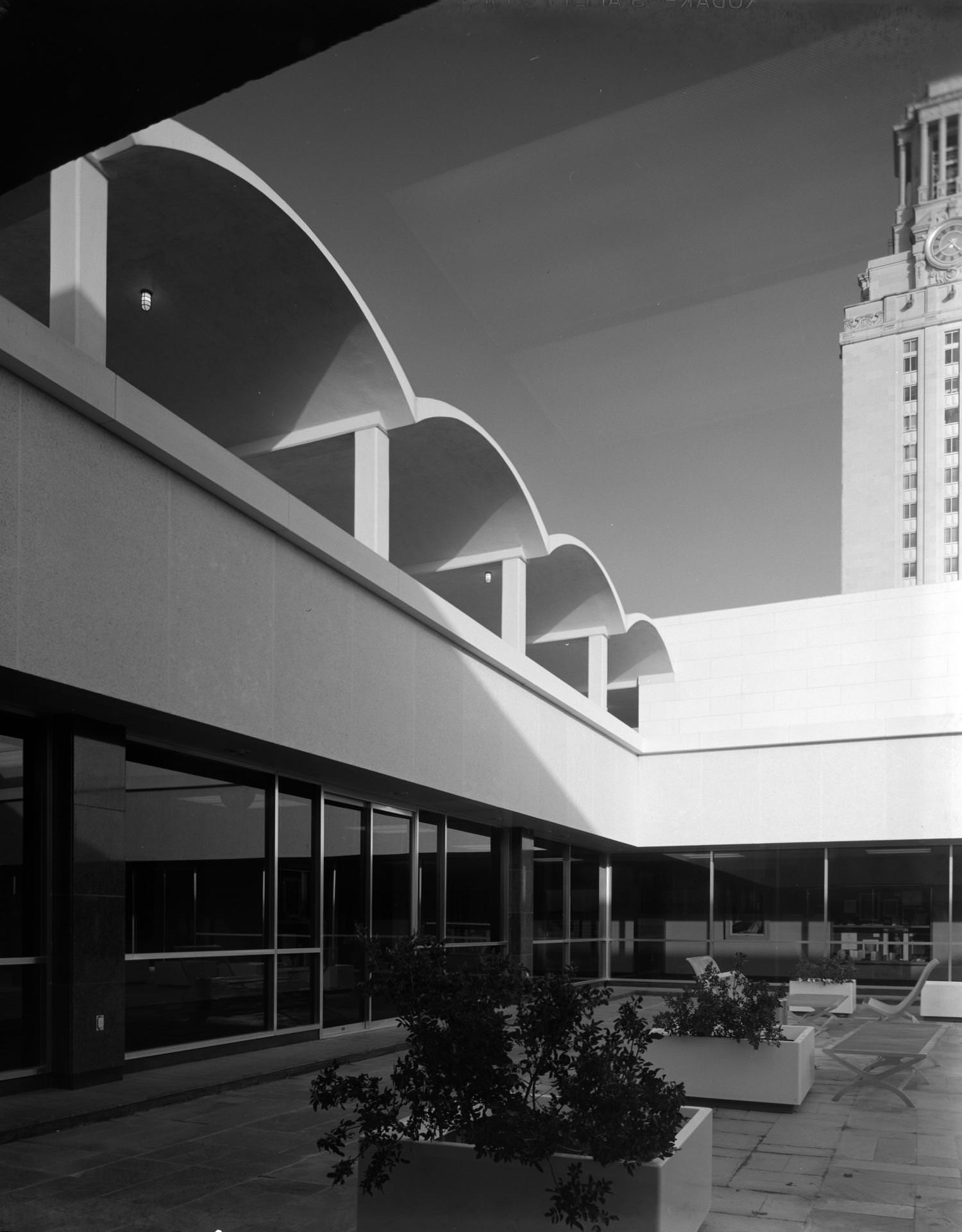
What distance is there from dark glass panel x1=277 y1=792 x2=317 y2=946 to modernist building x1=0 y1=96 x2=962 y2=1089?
0.05 meters

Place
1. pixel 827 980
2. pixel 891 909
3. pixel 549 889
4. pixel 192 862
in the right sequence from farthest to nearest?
pixel 891 909, pixel 549 889, pixel 827 980, pixel 192 862

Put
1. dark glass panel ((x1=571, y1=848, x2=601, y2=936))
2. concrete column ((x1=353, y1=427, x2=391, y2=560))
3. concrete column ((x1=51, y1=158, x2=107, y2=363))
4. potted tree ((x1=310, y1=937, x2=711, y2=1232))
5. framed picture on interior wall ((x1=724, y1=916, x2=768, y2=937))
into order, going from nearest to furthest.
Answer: potted tree ((x1=310, y1=937, x2=711, y2=1232)), concrete column ((x1=51, y1=158, x2=107, y2=363)), concrete column ((x1=353, y1=427, x2=391, y2=560)), dark glass panel ((x1=571, y1=848, x2=601, y2=936)), framed picture on interior wall ((x1=724, y1=916, x2=768, y2=937))

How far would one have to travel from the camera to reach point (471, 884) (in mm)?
16844

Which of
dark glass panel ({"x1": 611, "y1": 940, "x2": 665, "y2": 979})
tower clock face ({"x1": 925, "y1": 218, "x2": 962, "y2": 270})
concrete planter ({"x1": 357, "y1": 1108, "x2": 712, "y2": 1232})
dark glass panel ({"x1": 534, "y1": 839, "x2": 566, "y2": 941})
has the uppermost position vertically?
tower clock face ({"x1": 925, "y1": 218, "x2": 962, "y2": 270})

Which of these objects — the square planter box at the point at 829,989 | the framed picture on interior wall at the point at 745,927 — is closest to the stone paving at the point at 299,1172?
the square planter box at the point at 829,989

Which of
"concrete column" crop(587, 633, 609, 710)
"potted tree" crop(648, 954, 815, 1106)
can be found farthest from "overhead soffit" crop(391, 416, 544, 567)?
"potted tree" crop(648, 954, 815, 1106)

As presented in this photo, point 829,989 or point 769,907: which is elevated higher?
point 769,907

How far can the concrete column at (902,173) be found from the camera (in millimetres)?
7070

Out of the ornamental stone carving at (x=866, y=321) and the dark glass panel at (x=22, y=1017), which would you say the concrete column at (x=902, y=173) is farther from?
the ornamental stone carving at (x=866, y=321)

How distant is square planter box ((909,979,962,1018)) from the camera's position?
1692cm

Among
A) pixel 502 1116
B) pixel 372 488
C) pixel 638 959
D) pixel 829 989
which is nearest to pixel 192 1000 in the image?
pixel 372 488

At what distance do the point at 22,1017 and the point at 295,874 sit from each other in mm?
4083

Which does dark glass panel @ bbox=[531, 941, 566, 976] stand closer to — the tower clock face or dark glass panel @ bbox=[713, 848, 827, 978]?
dark glass panel @ bbox=[713, 848, 827, 978]

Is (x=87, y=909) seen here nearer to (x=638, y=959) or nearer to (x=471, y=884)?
(x=471, y=884)
